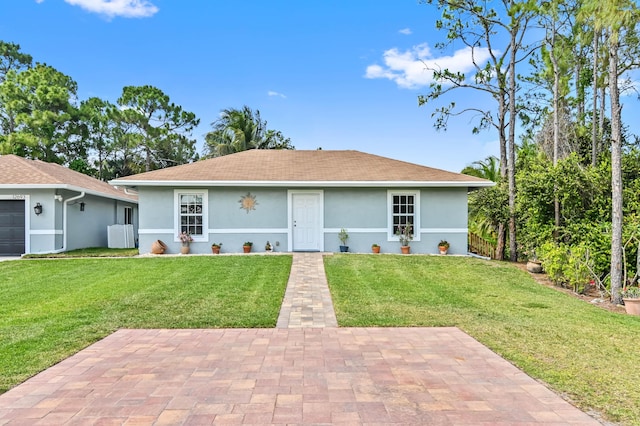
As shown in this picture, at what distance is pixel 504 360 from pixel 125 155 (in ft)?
105

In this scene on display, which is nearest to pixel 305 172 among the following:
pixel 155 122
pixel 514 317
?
pixel 514 317

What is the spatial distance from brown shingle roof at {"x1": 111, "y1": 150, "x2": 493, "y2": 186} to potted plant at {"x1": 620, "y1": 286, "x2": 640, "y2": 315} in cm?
556

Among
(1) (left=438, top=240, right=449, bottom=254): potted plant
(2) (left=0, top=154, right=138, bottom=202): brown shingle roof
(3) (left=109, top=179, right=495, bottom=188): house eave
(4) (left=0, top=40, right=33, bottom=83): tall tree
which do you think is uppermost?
(4) (left=0, top=40, right=33, bottom=83): tall tree

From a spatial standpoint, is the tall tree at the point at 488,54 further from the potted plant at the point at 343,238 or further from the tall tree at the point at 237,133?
the tall tree at the point at 237,133

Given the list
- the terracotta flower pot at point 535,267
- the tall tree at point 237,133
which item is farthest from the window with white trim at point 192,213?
the tall tree at point 237,133

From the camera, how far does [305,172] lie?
1358 centimetres

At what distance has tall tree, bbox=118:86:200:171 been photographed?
98.2 feet

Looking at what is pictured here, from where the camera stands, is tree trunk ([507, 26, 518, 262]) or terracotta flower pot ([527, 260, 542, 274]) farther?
tree trunk ([507, 26, 518, 262])

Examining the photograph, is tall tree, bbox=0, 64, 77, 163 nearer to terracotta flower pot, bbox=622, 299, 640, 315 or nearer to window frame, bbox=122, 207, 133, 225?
window frame, bbox=122, 207, 133, 225

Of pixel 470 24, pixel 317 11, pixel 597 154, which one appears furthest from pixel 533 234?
pixel 317 11

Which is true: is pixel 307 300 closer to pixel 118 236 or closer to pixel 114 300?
pixel 114 300

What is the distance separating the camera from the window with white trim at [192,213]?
13.0 metres

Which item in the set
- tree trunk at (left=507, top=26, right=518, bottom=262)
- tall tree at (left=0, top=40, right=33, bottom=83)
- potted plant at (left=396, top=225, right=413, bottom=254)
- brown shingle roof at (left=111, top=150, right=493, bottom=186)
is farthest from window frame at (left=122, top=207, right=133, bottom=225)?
tall tree at (left=0, top=40, right=33, bottom=83)

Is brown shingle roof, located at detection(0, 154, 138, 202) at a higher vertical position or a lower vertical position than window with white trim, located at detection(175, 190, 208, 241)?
higher
